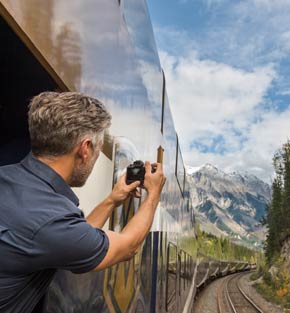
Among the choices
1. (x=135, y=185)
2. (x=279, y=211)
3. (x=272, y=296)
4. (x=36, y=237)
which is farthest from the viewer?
(x=279, y=211)

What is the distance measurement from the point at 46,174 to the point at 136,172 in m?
0.60

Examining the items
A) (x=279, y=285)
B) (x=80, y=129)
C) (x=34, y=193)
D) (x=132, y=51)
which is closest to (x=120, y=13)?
(x=132, y=51)

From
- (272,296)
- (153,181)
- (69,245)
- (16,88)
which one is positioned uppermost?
(16,88)

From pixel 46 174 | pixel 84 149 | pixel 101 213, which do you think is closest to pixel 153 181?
pixel 101 213

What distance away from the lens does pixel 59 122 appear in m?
1.35

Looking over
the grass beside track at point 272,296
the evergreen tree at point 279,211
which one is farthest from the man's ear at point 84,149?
the evergreen tree at point 279,211

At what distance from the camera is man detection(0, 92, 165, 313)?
1188 mm

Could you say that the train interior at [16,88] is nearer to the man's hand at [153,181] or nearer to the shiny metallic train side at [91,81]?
the shiny metallic train side at [91,81]

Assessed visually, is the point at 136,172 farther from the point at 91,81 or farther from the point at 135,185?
the point at 91,81

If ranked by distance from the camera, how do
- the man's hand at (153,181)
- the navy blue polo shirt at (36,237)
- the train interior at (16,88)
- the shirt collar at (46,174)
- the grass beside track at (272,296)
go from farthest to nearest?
the grass beside track at (272,296)
the man's hand at (153,181)
the train interior at (16,88)
the shirt collar at (46,174)
the navy blue polo shirt at (36,237)

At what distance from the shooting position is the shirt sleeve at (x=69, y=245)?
3.89ft

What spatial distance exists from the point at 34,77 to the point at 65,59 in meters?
0.17

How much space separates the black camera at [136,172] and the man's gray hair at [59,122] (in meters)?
0.48

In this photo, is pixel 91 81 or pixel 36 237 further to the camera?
pixel 91 81
